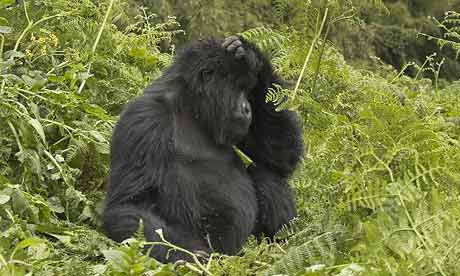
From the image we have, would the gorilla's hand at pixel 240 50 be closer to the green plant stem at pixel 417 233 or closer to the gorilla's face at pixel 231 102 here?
the gorilla's face at pixel 231 102

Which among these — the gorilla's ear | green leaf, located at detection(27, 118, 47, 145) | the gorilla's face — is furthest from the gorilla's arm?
green leaf, located at detection(27, 118, 47, 145)

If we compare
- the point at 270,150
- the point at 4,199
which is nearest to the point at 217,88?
the point at 270,150

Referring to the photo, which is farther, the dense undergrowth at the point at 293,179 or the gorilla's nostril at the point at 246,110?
the gorilla's nostril at the point at 246,110

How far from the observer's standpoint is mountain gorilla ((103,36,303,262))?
4.36 m

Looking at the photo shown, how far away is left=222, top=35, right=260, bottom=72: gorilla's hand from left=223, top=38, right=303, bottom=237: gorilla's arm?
7 centimetres

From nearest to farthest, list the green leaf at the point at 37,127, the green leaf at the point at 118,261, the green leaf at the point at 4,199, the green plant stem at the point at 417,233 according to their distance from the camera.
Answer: the green plant stem at the point at 417,233, the green leaf at the point at 118,261, the green leaf at the point at 4,199, the green leaf at the point at 37,127

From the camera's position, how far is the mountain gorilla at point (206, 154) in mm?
4363

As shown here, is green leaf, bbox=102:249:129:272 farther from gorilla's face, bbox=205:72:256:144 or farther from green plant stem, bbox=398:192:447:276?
gorilla's face, bbox=205:72:256:144

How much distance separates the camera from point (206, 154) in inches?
189

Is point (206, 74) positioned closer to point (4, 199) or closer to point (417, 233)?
point (4, 199)

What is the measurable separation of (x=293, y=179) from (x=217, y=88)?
31.2 inches

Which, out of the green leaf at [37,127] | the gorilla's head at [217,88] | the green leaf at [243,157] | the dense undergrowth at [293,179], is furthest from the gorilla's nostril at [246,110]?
the green leaf at [37,127]

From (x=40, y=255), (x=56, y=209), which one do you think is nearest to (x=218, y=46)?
(x=56, y=209)

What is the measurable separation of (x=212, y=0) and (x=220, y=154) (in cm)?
510
